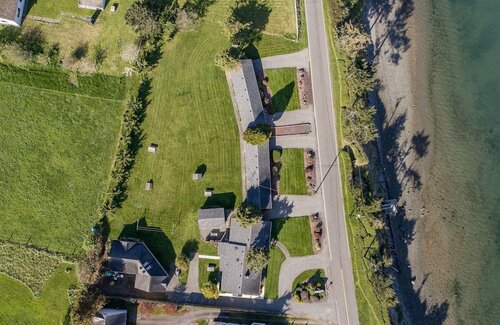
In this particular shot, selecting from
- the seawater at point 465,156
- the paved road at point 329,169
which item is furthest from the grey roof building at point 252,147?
the seawater at point 465,156

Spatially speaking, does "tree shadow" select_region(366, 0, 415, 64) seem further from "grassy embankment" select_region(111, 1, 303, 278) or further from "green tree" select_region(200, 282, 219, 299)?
"green tree" select_region(200, 282, 219, 299)

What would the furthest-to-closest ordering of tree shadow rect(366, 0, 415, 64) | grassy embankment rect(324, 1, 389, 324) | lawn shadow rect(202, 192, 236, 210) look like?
tree shadow rect(366, 0, 415, 64), lawn shadow rect(202, 192, 236, 210), grassy embankment rect(324, 1, 389, 324)

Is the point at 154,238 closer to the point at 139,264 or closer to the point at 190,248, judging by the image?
the point at 139,264

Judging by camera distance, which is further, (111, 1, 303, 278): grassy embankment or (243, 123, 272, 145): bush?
(111, 1, 303, 278): grassy embankment

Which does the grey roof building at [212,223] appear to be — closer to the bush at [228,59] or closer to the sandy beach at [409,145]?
the bush at [228,59]

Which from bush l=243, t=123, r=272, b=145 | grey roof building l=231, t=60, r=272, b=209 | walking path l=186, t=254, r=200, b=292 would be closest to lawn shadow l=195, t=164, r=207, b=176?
grey roof building l=231, t=60, r=272, b=209

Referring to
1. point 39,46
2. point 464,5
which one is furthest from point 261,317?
point 464,5

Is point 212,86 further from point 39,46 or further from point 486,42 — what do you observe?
point 486,42
